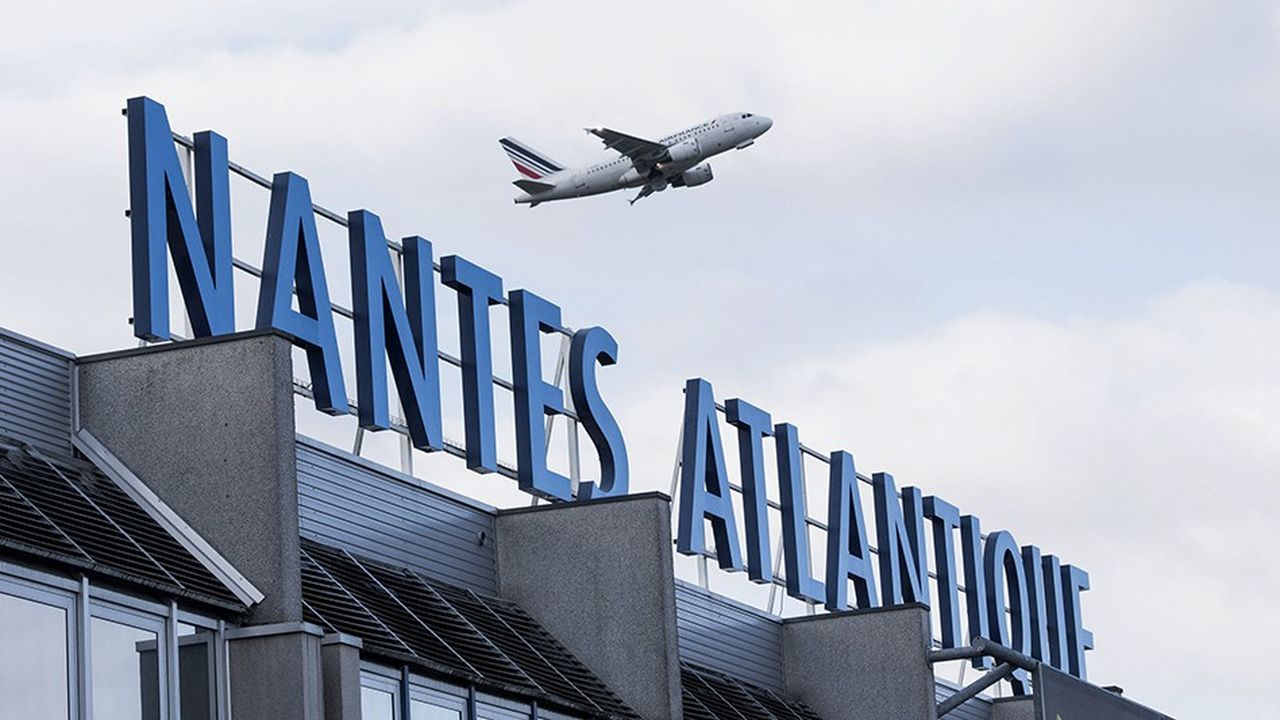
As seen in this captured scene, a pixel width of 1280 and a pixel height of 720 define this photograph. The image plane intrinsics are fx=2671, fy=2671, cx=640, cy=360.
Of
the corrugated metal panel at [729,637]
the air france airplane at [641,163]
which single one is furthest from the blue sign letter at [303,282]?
the air france airplane at [641,163]

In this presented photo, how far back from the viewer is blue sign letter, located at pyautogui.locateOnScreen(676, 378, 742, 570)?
148 feet

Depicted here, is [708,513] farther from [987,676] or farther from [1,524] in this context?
[1,524]

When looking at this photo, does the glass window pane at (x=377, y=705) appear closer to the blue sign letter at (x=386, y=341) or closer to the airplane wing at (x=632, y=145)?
the blue sign letter at (x=386, y=341)

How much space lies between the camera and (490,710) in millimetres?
31078

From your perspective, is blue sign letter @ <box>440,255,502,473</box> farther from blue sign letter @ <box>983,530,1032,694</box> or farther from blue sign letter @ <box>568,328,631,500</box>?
Result: blue sign letter @ <box>983,530,1032,694</box>

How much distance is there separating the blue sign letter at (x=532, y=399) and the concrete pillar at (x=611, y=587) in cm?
264

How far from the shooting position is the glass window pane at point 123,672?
982 inches

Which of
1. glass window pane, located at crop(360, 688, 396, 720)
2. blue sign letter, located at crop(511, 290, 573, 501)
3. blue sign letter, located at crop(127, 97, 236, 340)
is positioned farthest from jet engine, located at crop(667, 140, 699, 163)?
glass window pane, located at crop(360, 688, 396, 720)

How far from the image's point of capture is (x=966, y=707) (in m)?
53.6

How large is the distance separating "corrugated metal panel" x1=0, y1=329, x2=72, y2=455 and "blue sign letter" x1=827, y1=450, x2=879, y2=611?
23.1 m

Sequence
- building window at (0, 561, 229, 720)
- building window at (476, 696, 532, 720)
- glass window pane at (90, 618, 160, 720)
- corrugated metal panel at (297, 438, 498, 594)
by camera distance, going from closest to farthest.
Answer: building window at (0, 561, 229, 720) → glass window pane at (90, 618, 160, 720) → building window at (476, 696, 532, 720) → corrugated metal panel at (297, 438, 498, 594)

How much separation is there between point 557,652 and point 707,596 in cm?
827

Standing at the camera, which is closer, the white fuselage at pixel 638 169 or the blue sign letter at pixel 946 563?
the blue sign letter at pixel 946 563

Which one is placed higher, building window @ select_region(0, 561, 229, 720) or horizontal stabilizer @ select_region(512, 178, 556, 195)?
horizontal stabilizer @ select_region(512, 178, 556, 195)
